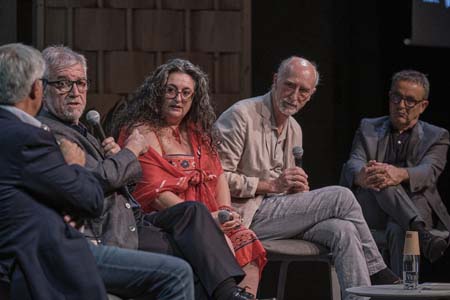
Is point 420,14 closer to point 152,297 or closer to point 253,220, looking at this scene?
point 253,220

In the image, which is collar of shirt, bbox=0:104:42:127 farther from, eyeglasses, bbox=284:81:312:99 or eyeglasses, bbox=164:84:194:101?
eyeglasses, bbox=284:81:312:99

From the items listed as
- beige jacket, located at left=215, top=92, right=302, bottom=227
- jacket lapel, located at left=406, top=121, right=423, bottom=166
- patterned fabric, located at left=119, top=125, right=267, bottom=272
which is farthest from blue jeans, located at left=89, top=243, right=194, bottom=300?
jacket lapel, located at left=406, top=121, right=423, bottom=166

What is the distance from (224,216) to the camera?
5465 mm

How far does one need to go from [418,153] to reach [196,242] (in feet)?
7.18

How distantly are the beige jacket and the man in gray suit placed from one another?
0.68m

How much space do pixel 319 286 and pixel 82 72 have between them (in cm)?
363

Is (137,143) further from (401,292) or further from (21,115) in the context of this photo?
(401,292)

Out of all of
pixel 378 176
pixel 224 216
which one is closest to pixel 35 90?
pixel 224 216

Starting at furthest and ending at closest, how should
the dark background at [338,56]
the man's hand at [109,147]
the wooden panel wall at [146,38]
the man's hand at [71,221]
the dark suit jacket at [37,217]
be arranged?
the dark background at [338,56], the wooden panel wall at [146,38], the man's hand at [109,147], the man's hand at [71,221], the dark suit jacket at [37,217]

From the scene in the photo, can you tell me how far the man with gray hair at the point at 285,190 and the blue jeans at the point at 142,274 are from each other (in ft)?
4.38

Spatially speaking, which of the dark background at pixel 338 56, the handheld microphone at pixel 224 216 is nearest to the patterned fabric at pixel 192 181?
the handheld microphone at pixel 224 216

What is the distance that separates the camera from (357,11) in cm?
820

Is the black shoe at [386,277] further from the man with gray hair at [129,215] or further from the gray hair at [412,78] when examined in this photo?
the gray hair at [412,78]

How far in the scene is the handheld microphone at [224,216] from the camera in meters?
5.46
